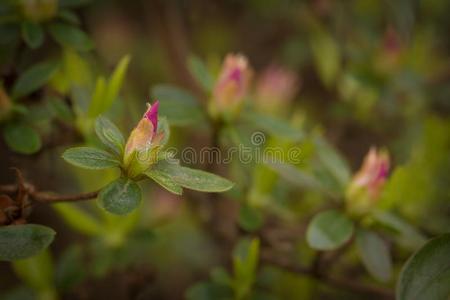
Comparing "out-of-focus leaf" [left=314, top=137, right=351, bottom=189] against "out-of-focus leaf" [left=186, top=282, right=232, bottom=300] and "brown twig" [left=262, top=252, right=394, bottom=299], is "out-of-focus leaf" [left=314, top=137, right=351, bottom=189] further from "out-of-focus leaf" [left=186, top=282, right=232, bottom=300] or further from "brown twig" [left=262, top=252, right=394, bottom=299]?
"out-of-focus leaf" [left=186, top=282, right=232, bottom=300]

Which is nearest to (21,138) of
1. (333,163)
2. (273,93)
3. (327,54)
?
(333,163)

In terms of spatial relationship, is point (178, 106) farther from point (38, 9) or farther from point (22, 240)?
point (22, 240)

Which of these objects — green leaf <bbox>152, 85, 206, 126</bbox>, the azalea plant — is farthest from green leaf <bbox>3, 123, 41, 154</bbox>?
green leaf <bbox>152, 85, 206, 126</bbox>

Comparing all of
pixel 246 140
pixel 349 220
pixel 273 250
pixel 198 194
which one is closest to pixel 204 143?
pixel 198 194

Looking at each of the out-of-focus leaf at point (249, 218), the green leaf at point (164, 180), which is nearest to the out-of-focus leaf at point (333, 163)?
the out-of-focus leaf at point (249, 218)

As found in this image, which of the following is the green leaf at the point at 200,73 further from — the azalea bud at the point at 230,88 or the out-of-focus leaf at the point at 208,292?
the out-of-focus leaf at the point at 208,292
